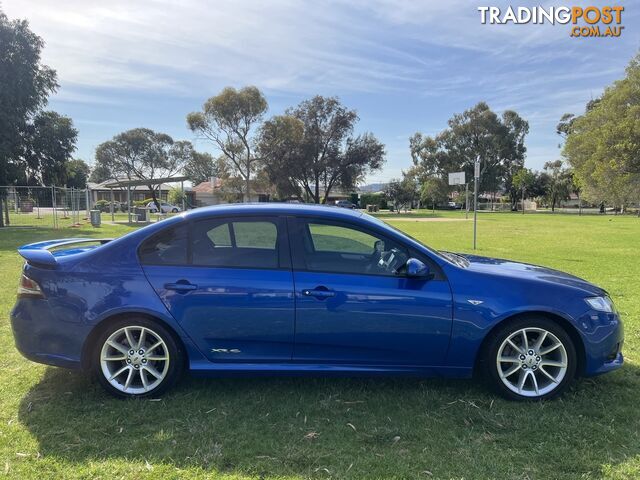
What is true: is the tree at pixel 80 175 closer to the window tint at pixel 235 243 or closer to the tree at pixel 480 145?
the tree at pixel 480 145

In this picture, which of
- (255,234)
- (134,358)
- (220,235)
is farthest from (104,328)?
(255,234)

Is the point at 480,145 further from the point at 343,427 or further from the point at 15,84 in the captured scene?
the point at 343,427

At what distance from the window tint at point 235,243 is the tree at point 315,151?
47198 mm

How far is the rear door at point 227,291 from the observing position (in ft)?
11.4

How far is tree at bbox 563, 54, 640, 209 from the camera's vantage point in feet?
75.2

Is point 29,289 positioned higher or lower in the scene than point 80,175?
lower

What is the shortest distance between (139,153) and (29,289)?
68.2 metres

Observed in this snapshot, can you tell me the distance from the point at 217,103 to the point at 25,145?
23299 mm

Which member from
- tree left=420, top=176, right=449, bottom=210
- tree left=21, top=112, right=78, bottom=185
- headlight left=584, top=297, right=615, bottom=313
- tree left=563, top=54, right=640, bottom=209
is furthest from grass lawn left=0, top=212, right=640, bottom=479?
tree left=420, top=176, right=449, bottom=210

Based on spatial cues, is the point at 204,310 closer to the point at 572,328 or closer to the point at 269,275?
the point at 269,275

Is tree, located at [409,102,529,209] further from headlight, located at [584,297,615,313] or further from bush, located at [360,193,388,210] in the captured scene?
headlight, located at [584,297,615,313]

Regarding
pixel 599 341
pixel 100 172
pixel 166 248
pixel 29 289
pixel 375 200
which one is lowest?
pixel 599 341

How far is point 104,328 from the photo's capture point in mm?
3572

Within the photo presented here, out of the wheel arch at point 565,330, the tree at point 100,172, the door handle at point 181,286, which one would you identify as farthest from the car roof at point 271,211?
the tree at point 100,172
